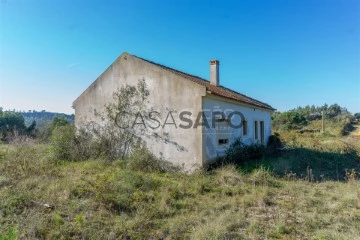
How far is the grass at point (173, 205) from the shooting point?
18.1ft

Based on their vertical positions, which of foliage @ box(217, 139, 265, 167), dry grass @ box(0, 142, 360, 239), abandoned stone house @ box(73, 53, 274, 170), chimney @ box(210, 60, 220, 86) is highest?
chimney @ box(210, 60, 220, 86)

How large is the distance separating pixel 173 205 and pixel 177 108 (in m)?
5.20

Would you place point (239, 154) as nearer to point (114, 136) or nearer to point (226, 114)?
point (226, 114)

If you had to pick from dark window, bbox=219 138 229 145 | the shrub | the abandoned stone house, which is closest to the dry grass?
the abandoned stone house

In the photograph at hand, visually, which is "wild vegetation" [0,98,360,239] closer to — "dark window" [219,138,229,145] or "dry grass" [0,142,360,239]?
"dry grass" [0,142,360,239]

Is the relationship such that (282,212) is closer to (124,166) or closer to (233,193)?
(233,193)

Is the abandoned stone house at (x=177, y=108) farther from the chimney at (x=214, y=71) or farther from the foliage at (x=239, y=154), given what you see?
the chimney at (x=214, y=71)

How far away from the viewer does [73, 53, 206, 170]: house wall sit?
442 inches

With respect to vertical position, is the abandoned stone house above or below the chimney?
below

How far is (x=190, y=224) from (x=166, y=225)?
538 mm

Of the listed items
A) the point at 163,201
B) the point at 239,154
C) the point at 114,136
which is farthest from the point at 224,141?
the point at 163,201

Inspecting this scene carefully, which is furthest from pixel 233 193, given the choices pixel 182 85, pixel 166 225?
pixel 182 85

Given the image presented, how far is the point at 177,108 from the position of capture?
38.2ft

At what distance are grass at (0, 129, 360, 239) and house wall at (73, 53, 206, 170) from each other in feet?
3.89
